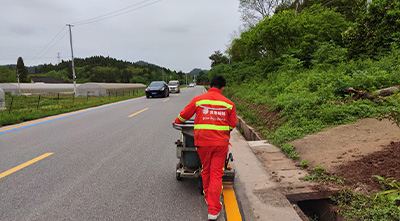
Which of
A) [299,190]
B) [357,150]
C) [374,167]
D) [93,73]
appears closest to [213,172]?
[299,190]

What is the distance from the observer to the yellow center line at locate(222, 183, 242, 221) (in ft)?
9.05

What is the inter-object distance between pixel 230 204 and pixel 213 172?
0.59 m

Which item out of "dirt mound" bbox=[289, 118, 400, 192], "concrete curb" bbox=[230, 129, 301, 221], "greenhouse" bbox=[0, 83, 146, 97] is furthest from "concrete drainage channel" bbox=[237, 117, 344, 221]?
"greenhouse" bbox=[0, 83, 146, 97]

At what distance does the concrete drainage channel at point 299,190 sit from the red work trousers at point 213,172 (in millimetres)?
1069

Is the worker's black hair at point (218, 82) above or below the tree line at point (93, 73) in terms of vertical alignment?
below

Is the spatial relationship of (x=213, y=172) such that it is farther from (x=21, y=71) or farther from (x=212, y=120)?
(x=21, y=71)

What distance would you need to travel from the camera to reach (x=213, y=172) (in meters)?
2.84

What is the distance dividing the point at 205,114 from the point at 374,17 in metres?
12.1

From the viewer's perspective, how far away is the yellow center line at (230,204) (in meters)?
2.76

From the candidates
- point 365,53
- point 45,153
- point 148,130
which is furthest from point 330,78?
point 45,153

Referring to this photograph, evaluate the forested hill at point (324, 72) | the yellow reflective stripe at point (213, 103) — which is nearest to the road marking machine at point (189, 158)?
the yellow reflective stripe at point (213, 103)

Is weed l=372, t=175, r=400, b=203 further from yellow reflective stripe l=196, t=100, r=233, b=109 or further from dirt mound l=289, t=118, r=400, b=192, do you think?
yellow reflective stripe l=196, t=100, r=233, b=109

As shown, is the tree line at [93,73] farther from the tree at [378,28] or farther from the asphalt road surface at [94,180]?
the asphalt road surface at [94,180]

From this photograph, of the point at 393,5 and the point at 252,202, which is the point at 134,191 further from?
the point at 393,5
